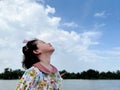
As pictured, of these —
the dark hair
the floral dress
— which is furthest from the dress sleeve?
the dark hair

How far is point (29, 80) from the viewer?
3.23 meters

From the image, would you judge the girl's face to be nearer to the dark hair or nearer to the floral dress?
the dark hair

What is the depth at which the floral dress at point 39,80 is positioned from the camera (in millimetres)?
3213

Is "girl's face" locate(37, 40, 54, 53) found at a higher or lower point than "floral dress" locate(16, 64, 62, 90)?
higher

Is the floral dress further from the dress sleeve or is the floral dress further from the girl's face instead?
the girl's face

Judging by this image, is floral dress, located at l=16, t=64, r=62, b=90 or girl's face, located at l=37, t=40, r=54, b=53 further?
girl's face, located at l=37, t=40, r=54, b=53

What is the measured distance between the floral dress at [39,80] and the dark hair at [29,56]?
9 centimetres

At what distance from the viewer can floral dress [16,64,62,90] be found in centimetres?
321

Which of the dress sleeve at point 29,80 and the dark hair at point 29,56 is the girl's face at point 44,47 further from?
the dress sleeve at point 29,80

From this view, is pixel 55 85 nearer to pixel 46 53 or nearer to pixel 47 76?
pixel 47 76

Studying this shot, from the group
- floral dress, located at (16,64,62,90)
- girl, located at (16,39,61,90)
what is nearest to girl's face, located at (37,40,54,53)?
girl, located at (16,39,61,90)

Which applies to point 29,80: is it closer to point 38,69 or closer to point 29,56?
point 38,69

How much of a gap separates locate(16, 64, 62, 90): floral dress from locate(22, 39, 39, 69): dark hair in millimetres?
90

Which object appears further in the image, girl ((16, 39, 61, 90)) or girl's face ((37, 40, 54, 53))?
girl's face ((37, 40, 54, 53))
